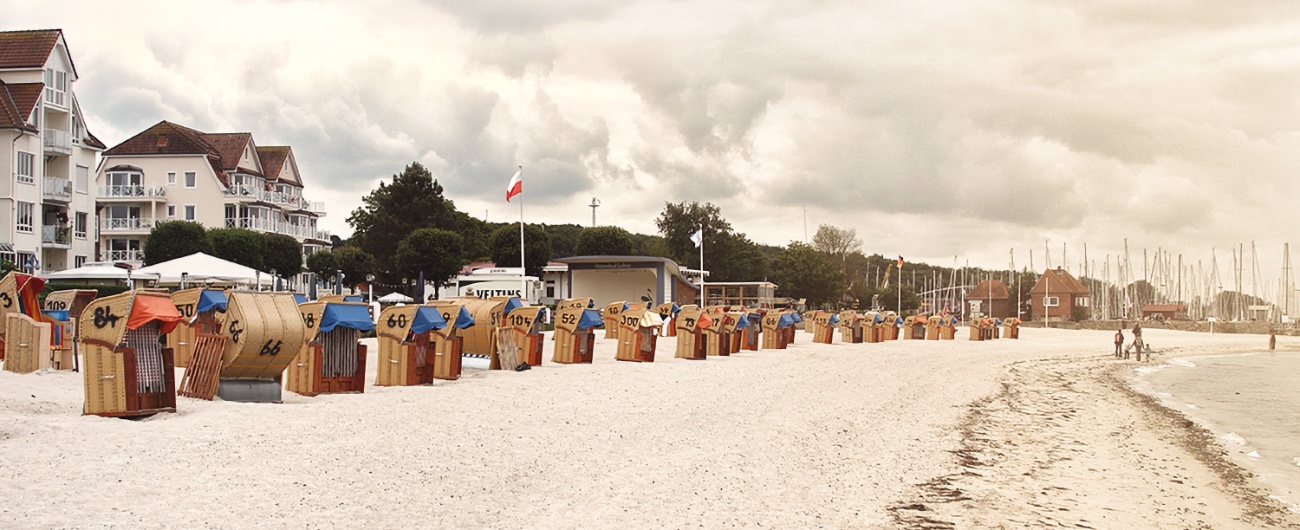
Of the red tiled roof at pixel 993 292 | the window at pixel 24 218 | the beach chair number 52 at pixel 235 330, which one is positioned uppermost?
the window at pixel 24 218

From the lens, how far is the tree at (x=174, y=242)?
159 feet

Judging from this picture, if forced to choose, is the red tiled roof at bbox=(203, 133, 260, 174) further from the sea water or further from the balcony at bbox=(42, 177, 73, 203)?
the sea water

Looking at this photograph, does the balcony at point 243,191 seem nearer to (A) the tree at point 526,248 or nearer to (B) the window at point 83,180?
(B) the window at point 83,180

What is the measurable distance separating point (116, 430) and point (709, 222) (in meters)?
78.7

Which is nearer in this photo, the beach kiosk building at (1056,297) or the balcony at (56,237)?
the balcony at (56,237)

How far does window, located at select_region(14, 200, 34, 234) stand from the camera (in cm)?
4100

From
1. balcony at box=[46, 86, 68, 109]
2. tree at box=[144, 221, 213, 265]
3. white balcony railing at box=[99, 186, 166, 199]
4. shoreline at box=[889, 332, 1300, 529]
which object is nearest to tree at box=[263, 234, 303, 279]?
tree at box=[144, 221, 213, 265]

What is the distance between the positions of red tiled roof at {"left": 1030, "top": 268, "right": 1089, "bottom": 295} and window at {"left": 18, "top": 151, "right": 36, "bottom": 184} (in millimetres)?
100544

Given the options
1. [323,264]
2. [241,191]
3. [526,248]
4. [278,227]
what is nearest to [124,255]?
[241,191]

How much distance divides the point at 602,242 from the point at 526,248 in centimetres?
1236

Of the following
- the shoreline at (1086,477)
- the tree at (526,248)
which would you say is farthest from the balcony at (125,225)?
the shoreline at (1086,477)

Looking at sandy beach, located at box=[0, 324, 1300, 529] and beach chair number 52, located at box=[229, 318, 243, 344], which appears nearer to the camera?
sandy beach, located at box=[0, 324, 1300, 529]

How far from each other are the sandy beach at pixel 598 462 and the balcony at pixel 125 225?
49.6 m

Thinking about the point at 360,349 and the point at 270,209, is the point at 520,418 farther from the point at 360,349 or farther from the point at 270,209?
the point at 270,209
